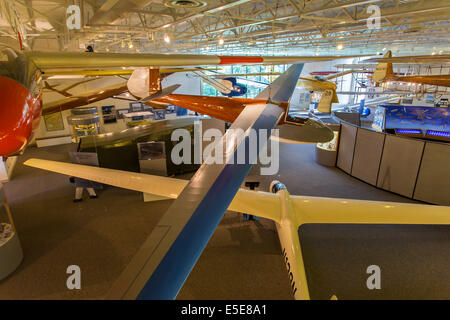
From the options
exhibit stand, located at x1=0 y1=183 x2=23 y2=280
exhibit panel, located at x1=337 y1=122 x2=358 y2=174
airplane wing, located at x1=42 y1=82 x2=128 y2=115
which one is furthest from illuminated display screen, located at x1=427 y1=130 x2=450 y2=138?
exhibit stand, located at x1=0 y1=183 x2=23 y2=280

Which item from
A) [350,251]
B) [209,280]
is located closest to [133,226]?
[209,280]

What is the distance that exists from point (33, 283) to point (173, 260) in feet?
15.3

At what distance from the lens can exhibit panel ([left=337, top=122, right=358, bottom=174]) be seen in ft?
30.0

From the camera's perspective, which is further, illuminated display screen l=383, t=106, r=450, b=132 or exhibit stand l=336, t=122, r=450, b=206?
illuminated display screen l=383, t=106, r=450, b=132

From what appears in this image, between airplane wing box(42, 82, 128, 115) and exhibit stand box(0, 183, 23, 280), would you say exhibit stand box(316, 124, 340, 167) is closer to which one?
airplane wing box(42, 82, 128, 115)

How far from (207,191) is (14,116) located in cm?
165

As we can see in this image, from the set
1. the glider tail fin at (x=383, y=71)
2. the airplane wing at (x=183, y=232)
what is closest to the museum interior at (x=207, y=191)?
the airplane wing at (x=183, y=232)

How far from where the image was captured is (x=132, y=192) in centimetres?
781

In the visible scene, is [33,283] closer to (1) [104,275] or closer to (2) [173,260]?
(1) [104,275]

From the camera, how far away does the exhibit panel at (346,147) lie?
30.0 ft

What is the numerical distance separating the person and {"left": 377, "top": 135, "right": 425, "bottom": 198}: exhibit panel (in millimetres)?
9450

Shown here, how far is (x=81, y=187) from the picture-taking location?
714 cm
